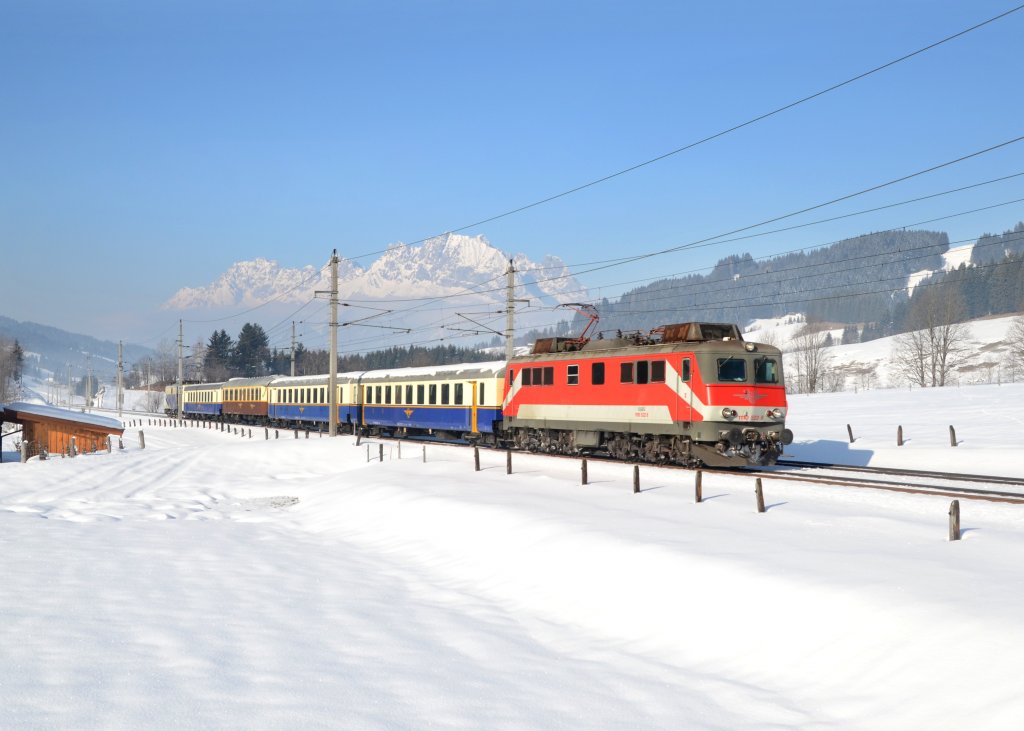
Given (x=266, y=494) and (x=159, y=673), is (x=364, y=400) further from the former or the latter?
(x=159, y=673)

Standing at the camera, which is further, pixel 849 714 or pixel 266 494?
pixel 266 494

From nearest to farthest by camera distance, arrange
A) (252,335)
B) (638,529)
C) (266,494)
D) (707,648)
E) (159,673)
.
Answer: (159,673), (707,648), (638,529), (266,494), (252,335)

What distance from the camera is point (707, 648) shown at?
34.5 ft

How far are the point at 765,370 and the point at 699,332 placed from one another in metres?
2.21

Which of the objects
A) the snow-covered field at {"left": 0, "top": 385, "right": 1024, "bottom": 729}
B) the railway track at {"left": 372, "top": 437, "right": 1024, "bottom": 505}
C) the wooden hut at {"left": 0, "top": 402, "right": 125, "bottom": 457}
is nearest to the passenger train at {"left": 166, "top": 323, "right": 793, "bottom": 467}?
the railway track at {"left": 372, "top": 437, "right": 1024, "bottom": 505}

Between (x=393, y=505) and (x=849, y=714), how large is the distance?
47.4 feet

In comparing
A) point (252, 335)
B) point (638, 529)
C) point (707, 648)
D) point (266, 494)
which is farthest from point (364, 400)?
point (252, 335)

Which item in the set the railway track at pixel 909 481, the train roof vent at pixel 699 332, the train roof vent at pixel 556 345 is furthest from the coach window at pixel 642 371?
the train roof vent at pixel 556 345

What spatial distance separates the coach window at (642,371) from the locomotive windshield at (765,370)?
3223 mm

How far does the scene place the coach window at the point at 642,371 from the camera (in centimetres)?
2566

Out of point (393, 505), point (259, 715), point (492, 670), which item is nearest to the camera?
point (259, 715)

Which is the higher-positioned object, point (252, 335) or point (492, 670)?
point (252, 335)

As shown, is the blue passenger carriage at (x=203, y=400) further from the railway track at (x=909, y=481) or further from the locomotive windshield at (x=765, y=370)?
the locomotive windshield at (x=765, y=370)

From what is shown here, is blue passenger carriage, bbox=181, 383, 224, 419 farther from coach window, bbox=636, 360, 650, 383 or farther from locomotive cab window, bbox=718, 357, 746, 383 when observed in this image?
locomotive cab window, bbox=718, 357, 746, 383
